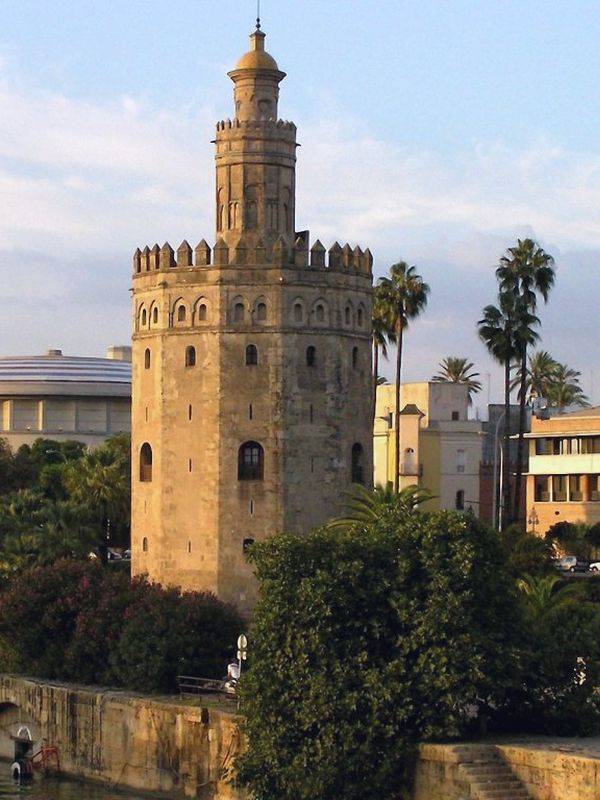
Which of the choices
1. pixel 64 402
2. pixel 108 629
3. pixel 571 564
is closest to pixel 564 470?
pixel 571 564

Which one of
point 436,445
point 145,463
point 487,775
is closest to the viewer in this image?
point 487,775

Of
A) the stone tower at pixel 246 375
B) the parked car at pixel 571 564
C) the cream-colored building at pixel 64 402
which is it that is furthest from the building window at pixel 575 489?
the cream-colored building at pixel 64 402

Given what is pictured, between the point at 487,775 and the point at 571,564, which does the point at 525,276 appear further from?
the point at 487,775

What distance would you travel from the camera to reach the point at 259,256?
5694 cm

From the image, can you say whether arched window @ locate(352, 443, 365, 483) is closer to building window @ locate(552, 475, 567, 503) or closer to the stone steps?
the stone steps

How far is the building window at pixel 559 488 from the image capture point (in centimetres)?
8750

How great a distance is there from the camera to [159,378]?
2275 inches

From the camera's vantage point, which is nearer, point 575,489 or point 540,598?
point 540,598

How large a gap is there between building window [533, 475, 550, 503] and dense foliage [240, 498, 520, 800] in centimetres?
5013

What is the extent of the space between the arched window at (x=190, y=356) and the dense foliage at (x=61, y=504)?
801cm

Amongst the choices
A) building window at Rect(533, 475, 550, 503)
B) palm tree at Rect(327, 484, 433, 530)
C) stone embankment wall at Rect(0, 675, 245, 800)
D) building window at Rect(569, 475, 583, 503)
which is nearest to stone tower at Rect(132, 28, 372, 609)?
palm tree at Rect(327, 484, 433, 530)

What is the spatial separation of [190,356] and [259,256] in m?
3.62

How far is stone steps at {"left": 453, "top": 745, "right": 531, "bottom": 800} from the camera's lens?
35.6m

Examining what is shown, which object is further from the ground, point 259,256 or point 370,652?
point 259,256
